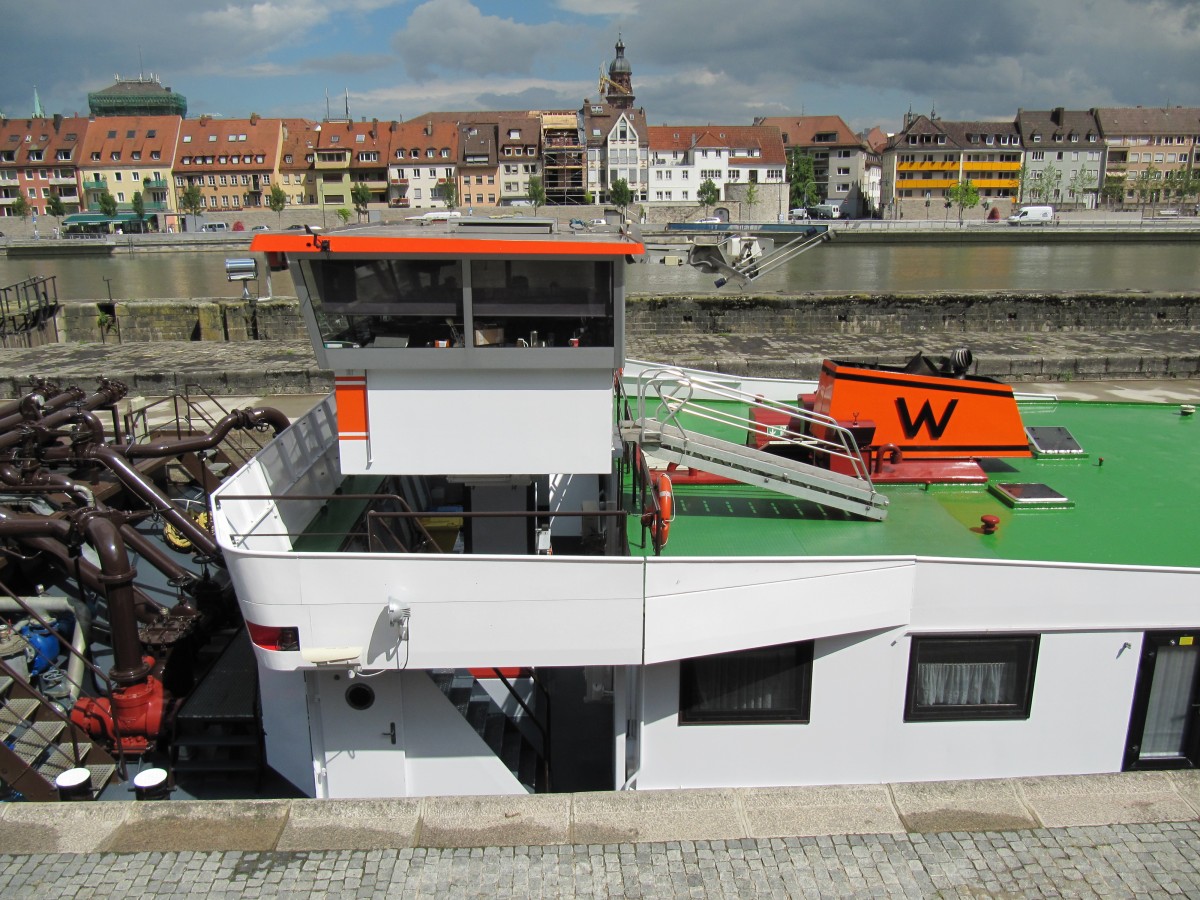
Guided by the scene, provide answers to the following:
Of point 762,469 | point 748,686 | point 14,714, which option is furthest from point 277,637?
point 762,469

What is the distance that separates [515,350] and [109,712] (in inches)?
177

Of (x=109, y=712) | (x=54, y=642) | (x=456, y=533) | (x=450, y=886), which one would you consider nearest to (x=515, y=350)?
(x=456, y=533)

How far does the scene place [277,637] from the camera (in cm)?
546

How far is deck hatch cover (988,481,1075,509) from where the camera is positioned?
24.0 ft

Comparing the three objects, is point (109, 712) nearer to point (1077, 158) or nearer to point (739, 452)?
point (739, 452)

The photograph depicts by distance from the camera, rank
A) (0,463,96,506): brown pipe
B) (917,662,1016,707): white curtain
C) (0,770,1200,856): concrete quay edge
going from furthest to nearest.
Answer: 1. (0,463,96,506): brown pipe
2. (917,662,1016,707): white curtain
3. (0,770,1200,856): concrete quay edge

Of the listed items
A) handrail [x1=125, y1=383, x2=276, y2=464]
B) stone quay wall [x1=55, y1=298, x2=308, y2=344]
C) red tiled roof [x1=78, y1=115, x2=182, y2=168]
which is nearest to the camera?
handrail [x1=125, y1=383, x2=276, y2=464]

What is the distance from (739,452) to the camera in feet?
22.0

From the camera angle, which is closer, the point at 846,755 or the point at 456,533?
the point at 846,755

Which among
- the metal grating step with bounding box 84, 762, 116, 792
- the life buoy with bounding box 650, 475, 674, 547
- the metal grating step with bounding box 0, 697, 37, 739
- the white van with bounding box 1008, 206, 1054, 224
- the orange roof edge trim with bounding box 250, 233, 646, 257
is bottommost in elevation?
the metal grating step with bounding box 84, 762, 116, 792

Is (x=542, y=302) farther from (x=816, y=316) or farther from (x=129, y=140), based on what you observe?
(x=129, y=140)

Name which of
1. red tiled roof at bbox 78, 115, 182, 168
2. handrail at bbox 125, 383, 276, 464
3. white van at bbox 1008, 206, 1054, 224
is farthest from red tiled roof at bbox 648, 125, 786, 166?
handrail at bbox 125, 383, 276, 464

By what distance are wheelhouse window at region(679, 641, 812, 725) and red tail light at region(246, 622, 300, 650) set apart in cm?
245

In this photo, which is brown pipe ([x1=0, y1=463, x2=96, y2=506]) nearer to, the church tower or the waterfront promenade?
the waterfront promenade
